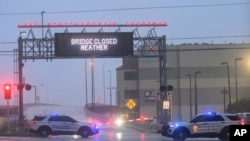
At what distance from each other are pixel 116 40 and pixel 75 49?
3.67 m

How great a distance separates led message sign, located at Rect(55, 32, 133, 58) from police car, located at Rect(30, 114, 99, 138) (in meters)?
9.80

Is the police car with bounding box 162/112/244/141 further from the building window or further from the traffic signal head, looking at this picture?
the building window

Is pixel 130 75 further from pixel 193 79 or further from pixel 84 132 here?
pixel 84 132

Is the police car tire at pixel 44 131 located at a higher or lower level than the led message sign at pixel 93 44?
lower

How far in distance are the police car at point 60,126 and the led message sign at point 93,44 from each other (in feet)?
32.2

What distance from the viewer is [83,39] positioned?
5038cm

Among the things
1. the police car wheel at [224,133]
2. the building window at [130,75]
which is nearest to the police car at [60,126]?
the police car wheel at [224,133]

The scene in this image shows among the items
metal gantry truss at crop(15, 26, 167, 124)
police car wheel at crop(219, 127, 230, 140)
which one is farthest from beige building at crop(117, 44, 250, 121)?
police car wheel at crop(219, 127, 230, 140)

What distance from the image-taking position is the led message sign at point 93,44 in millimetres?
50094

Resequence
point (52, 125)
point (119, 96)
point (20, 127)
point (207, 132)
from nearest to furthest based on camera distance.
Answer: point (207, 132) → point (52, 125) → point (20, 127) → point (119, 96)

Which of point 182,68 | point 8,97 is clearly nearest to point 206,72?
point 182,68

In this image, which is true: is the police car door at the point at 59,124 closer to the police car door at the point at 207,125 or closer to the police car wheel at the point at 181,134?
the police car wheel at the point at 181,134

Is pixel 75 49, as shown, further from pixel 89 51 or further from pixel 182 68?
pixel 182 68

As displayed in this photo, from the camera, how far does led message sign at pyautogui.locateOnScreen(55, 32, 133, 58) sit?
50.1m
